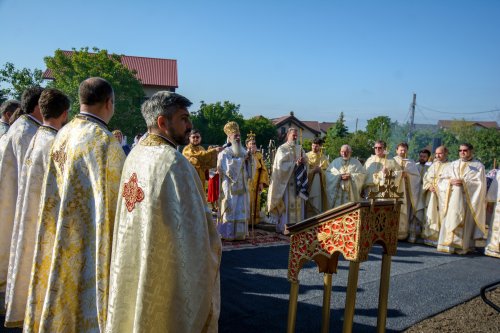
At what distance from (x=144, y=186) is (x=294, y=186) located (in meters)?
7.71

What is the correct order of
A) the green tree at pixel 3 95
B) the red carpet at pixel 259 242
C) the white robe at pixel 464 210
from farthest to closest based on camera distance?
the green tree at pixel 3 95 < the white robe at pixel 464 210 < the red carpet at pixel 259 242

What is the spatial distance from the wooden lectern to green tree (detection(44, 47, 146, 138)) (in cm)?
3103

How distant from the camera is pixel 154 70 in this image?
52.0 metres

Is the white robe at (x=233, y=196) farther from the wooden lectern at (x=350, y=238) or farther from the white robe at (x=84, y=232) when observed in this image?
the white robe at (x=84, y=232)

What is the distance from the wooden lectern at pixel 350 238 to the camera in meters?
3.01

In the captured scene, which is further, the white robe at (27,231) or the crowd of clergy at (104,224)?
the white robe at (27,231)

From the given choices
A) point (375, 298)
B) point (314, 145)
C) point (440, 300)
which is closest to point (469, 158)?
point (314, 145)

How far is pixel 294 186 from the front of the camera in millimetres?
10023

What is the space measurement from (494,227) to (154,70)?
158 ft

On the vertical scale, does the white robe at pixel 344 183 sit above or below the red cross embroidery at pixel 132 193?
below

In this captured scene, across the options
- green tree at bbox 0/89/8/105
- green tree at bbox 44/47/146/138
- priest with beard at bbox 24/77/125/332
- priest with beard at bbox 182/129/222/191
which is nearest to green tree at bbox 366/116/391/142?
green tree at bbox 44/47/146/138

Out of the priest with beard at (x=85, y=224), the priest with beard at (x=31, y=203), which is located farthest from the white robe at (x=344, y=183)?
the priest with beard at (x=85, y=224)

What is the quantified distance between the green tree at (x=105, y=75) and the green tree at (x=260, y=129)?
1564 cm

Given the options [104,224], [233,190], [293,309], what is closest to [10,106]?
[104,224]
